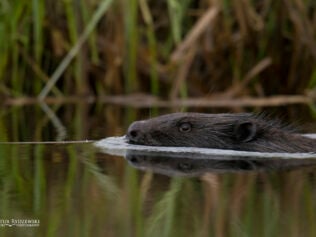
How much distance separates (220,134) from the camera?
6789mm

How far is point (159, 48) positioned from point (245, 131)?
441 centimetres

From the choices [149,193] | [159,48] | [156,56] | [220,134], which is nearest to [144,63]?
[156,56]

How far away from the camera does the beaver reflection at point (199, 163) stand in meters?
5.94

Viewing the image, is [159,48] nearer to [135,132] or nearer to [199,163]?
[135,132]

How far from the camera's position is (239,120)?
671cm

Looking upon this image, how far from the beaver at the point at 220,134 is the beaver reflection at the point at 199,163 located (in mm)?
187

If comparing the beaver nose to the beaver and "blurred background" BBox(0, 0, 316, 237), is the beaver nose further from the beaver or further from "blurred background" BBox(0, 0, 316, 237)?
"blurred background" BBox(0, 0, 316, 237)

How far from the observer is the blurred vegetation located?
400 inches

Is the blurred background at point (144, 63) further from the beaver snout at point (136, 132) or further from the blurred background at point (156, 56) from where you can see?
the beaver snout at point (136, 132)

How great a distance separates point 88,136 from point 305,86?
3816mm

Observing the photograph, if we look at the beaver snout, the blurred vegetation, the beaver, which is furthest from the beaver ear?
the blurred vegetation

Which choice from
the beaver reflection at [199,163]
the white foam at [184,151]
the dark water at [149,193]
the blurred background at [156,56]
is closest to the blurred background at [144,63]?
the blurred background at [156,56]

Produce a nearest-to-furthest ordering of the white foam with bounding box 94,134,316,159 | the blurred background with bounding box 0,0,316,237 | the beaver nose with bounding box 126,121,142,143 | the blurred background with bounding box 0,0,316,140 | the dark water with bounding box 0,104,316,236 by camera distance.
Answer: the dark water with bounding box 0,104,316,236, the white foam with bounding box 94,134,316,159, the beaver nose with bounding box 126,121,142,143, the blurred background with bounding box 0,0,316,237, the blurred background with bounding box 0,0,316,140

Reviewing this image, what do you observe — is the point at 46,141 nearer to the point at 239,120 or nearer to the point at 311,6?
the point at 239,120
